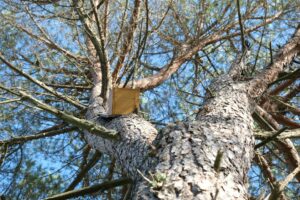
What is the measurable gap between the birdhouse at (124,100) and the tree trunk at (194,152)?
319mm

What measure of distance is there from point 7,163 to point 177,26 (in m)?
1.91

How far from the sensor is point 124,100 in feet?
7.89

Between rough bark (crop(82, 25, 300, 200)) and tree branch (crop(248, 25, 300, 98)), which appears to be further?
tree branch (crop(248, 25, 300, 98))

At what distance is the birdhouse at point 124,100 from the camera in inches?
94.0

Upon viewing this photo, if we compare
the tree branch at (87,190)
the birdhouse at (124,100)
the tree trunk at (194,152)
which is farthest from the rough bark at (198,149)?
the birdhouse at (124,100)

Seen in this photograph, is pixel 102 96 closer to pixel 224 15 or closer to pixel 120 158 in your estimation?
pixel 120 158

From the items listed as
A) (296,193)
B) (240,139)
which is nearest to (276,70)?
(240,139)

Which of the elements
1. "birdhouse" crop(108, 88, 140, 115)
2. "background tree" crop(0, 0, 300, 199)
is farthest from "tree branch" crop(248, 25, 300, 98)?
"birdhouse" crop(108, 88, 140, 115)

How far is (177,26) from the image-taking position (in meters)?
3.49

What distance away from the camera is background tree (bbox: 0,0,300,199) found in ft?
5.03

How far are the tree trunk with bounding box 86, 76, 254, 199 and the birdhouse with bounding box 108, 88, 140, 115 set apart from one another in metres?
0.32

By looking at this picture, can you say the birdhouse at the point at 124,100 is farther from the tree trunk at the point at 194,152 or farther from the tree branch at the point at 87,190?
the tree branch at the point at 87,190

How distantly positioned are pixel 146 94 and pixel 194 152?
2.43 m

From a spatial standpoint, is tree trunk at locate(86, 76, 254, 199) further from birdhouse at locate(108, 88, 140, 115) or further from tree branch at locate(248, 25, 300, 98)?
birdhouse at locate(108, 88, 140, 115)
